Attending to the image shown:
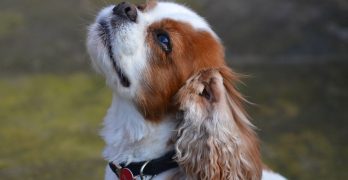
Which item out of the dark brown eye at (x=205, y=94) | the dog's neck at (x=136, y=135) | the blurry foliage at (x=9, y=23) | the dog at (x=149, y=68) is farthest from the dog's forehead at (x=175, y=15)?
the blurry foliage at (x=9, y=23)

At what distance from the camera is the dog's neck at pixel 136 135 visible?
168 inches

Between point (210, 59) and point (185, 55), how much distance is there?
0.45 ft

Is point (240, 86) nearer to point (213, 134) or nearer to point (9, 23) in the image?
point (9, 23)

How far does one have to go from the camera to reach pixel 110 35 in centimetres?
421

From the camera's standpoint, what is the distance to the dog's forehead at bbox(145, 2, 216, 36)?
14.0 feet

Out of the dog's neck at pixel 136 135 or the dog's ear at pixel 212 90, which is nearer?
the dog's ear at pixel 212 90

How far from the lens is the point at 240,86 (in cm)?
743

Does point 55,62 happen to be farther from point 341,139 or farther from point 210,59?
point 210,59

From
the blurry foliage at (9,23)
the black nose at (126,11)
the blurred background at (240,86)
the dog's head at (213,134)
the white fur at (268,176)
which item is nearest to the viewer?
the dog's head at (213,134)

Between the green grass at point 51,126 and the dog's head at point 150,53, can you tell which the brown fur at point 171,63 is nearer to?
the dog's head at point 150,53

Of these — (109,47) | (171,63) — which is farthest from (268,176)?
(109,47)

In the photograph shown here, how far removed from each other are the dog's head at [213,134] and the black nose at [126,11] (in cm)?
44

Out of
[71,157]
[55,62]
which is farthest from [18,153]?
[55,62]

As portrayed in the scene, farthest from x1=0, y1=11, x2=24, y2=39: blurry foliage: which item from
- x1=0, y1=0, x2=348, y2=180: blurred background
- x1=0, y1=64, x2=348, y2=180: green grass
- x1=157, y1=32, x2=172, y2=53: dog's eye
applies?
x1=157, y1=32, x2=172, y2=53: dog's eye
